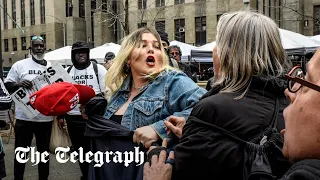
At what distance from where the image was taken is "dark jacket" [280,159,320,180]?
2.96 ft

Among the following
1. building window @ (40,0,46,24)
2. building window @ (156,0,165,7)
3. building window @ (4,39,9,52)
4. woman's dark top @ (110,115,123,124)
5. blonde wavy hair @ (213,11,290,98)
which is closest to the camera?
blonde wavy hair @ (213,11,290,98)

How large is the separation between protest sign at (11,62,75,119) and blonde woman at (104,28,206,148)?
2023mm

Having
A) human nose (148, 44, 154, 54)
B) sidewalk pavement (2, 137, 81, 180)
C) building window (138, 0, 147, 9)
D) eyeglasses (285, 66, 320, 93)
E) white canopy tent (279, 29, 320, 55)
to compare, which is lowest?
sidewalk pavement (2, 137, 81, 180)

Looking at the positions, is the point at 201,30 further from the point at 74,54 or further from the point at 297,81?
the point at 297,81

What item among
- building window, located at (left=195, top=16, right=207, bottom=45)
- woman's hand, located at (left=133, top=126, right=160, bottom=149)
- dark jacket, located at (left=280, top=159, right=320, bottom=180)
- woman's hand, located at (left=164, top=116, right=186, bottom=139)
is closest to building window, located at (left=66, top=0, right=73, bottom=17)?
building window, located at (left=195, top=16, right=207, bottom=45)

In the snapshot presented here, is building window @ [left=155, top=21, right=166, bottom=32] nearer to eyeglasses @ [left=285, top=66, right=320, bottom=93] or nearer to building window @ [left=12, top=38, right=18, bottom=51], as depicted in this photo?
building window @ [left=12, top=38, right=18, bottom=51]

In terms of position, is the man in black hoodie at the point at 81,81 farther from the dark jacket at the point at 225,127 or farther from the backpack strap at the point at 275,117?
the backpack strap at the point at 275,117

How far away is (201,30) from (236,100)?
33.8 meters

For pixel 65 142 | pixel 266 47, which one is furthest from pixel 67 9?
pixel 266 47

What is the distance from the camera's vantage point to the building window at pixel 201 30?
3447cm

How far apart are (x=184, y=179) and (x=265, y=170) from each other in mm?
426

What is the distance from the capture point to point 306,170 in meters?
0.92

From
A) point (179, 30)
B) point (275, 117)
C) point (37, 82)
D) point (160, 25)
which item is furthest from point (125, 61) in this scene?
point (160, 25)

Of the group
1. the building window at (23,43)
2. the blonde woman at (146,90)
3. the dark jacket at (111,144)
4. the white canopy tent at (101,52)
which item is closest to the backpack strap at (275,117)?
the blonde woman at (146,90)
